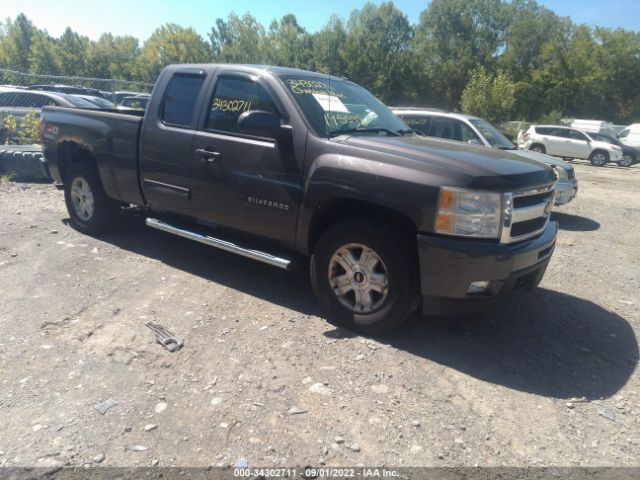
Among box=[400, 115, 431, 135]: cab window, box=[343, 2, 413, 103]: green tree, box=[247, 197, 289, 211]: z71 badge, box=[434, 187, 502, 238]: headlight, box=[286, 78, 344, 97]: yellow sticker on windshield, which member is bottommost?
box=[247, 197, 289, 211]: z71 badge

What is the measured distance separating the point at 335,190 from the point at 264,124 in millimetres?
760

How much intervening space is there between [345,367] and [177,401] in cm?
111

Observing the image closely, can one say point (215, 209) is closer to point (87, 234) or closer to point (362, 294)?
point (362, 294)

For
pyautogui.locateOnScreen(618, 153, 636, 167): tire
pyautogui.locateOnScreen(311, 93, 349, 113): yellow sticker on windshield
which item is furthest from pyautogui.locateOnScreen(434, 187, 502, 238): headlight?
pyautogui.locateOnScreen(618, 153, 636, 167): tire

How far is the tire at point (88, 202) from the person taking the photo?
560 centimetres

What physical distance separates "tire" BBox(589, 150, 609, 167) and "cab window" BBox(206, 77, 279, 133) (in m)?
21.8

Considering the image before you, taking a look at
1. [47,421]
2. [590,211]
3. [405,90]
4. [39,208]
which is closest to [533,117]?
[405,90]

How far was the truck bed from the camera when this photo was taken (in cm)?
497

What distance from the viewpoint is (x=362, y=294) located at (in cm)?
366

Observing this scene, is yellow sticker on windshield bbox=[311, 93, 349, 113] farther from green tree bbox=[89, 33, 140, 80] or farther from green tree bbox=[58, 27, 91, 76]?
green tree bbox=[58, 27, 91, 76]

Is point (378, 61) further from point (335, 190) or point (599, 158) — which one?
point (335, 190)

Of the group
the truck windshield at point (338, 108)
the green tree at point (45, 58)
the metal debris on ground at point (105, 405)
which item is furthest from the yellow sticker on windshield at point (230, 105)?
the green tree at point (45, 58)

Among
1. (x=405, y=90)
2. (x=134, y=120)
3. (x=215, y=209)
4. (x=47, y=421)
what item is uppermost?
(x=405, y=90)

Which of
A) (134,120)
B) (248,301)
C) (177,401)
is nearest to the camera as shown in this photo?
(177,401)
